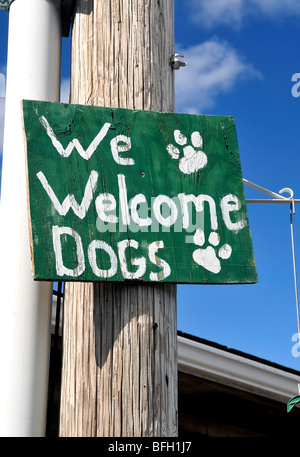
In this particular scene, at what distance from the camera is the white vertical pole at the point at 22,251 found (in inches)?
88.3

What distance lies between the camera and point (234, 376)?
588cm

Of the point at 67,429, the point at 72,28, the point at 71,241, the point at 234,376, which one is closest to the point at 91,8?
the point at 72,28

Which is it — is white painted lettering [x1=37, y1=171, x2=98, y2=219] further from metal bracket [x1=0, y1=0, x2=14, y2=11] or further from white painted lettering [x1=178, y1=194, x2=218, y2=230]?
metal bracket [x1=0, y1=0, x2=14, y2=11]

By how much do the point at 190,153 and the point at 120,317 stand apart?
0.61 metres

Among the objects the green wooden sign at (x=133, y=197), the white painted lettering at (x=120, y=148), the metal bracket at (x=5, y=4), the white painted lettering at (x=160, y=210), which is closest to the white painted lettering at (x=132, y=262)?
the green wooden sign at (x=133, y=197)

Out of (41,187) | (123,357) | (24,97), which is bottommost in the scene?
(123,357)

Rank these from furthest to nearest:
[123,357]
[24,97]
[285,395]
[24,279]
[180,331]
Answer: [285,395] → [180,331] → [24,97] → [24,279] → [123,357]

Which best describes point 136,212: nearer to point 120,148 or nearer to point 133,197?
point 133,197

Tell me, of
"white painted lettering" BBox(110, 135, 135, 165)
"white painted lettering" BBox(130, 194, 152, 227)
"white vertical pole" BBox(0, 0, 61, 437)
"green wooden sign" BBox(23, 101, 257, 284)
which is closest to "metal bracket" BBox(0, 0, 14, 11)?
"white vertical pole" BBox(0, 0, 61, 437)

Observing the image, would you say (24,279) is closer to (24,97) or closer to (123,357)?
(123,357)

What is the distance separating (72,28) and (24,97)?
32 cm

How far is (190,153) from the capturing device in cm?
239

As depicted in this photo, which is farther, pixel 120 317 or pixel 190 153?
pixel 190 153

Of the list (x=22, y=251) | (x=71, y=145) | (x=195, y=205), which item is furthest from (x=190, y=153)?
(x=22, y=251)
